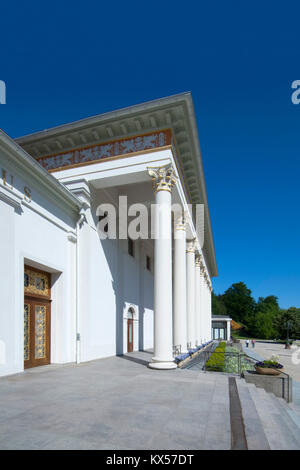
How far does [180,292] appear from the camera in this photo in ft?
50.8

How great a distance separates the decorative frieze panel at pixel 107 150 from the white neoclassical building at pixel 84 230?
0.04 m

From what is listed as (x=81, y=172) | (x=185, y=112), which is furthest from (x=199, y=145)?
(x=81, y=172)

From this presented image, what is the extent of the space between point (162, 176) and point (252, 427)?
9.09 m

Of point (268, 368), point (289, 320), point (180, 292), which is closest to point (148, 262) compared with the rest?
point (180, 292)

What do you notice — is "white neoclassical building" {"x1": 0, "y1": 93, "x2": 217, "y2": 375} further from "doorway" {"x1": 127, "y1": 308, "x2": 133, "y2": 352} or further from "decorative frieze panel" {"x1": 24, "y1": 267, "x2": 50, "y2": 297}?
"doorway" {"x1": 127, "y1": 308, "x2": 133, "y2": 352}

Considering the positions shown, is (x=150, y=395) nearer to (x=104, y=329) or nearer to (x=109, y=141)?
(x=104, y=329)

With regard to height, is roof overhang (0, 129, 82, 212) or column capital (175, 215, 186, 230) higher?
roof overhang (0, 129, 82, 212)

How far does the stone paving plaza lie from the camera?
155 inches

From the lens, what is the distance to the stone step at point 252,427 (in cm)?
388

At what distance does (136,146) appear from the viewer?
13.0m

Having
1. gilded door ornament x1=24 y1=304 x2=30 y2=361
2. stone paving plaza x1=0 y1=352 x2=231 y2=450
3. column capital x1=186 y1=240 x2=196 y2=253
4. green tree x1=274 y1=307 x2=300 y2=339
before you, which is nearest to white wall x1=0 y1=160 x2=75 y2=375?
gilded door ornament x1=24 y1=304 x2=30 y2=361

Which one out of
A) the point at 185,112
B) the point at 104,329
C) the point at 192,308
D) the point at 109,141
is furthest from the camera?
the point at 192,308

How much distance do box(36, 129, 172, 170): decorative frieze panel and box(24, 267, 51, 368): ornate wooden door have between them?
517cm
